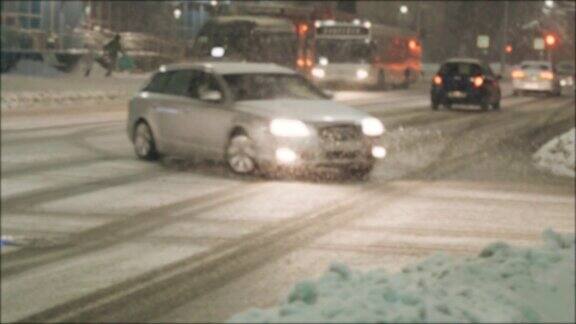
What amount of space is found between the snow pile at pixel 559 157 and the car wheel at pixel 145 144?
5.88m

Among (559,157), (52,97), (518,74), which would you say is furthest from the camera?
(518,74)

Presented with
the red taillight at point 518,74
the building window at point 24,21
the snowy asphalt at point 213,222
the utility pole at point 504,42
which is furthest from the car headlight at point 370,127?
the utility pole at point 504,42

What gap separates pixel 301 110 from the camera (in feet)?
57.0

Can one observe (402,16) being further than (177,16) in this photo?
Yes

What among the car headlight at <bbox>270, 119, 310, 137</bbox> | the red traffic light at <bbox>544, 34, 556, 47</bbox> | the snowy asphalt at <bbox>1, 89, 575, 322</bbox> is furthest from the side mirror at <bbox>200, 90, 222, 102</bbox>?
the red traffic light at <bbox>544, 34, 556, 47</bbox>

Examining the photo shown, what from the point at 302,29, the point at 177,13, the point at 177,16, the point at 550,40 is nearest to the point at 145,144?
the point at 177,13

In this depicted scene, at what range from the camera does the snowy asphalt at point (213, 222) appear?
9.44 m

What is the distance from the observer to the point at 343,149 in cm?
1716

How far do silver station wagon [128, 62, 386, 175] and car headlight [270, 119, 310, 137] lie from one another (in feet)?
0.04

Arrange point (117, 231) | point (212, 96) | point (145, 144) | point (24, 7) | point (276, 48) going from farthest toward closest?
point (24, 7) < point (276, 48) < point (145, 144) < point (212, 96) < point (117, 231)

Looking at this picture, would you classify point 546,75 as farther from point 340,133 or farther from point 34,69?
point 340,133

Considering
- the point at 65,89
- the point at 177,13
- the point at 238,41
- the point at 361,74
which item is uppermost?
the point at 177,13

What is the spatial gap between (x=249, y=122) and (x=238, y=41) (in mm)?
20928

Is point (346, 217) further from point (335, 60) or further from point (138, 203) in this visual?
point (335, 60)
